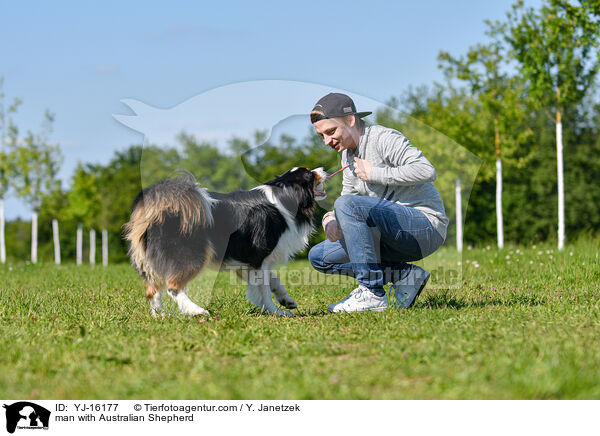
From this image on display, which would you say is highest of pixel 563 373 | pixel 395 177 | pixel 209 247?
pixel 395 177

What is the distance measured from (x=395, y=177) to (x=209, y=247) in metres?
1.65

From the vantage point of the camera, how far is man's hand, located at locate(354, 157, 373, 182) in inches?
182

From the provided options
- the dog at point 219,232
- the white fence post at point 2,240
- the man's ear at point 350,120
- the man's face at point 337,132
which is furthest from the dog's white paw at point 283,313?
the white fence post at point 2,240

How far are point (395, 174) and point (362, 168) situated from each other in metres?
0.28

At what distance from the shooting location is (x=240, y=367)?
2.99 m

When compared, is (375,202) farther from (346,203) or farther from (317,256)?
(317,256)

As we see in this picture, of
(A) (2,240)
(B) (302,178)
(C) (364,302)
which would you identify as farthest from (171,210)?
(A) (2,240)

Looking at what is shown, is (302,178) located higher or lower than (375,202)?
higher

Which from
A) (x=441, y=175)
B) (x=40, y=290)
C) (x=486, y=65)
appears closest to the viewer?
(x=441, y=175)

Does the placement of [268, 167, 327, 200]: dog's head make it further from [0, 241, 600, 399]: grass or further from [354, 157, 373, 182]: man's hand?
[0, 241, 600, 399]: grass

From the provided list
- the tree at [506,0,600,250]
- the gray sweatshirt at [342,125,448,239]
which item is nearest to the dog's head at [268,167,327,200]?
the gray sweatshirt at [342,125,448,239]
